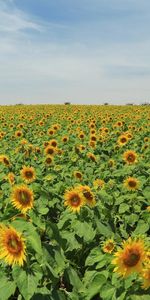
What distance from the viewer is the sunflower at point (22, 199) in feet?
15.5

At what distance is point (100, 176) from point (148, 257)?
17.6ft

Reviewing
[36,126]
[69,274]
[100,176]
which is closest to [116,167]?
[100,176]

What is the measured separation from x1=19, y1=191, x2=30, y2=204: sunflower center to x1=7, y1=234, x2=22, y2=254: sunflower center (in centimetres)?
108

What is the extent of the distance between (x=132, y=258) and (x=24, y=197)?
1.60 metres

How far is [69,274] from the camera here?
14.1 feet

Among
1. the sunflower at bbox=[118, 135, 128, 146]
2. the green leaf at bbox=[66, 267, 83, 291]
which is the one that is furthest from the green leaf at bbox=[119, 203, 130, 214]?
the sunflower at bbox=[118, 135, 128, 146]

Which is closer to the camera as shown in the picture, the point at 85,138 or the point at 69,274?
the point at 69,274

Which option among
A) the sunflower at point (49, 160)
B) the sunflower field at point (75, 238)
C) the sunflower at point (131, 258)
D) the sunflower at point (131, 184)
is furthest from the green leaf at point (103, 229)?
the sunflower at point (49, 160)

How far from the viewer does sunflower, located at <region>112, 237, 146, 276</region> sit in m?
3.44

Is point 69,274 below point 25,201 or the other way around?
below

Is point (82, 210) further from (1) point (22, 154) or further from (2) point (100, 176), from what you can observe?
(1) point (22, 154)

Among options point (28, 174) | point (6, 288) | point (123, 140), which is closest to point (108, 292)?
point (6, 288)

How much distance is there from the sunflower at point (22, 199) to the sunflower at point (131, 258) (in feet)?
4.38

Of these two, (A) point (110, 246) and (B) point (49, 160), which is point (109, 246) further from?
(B) point (49, 160)
